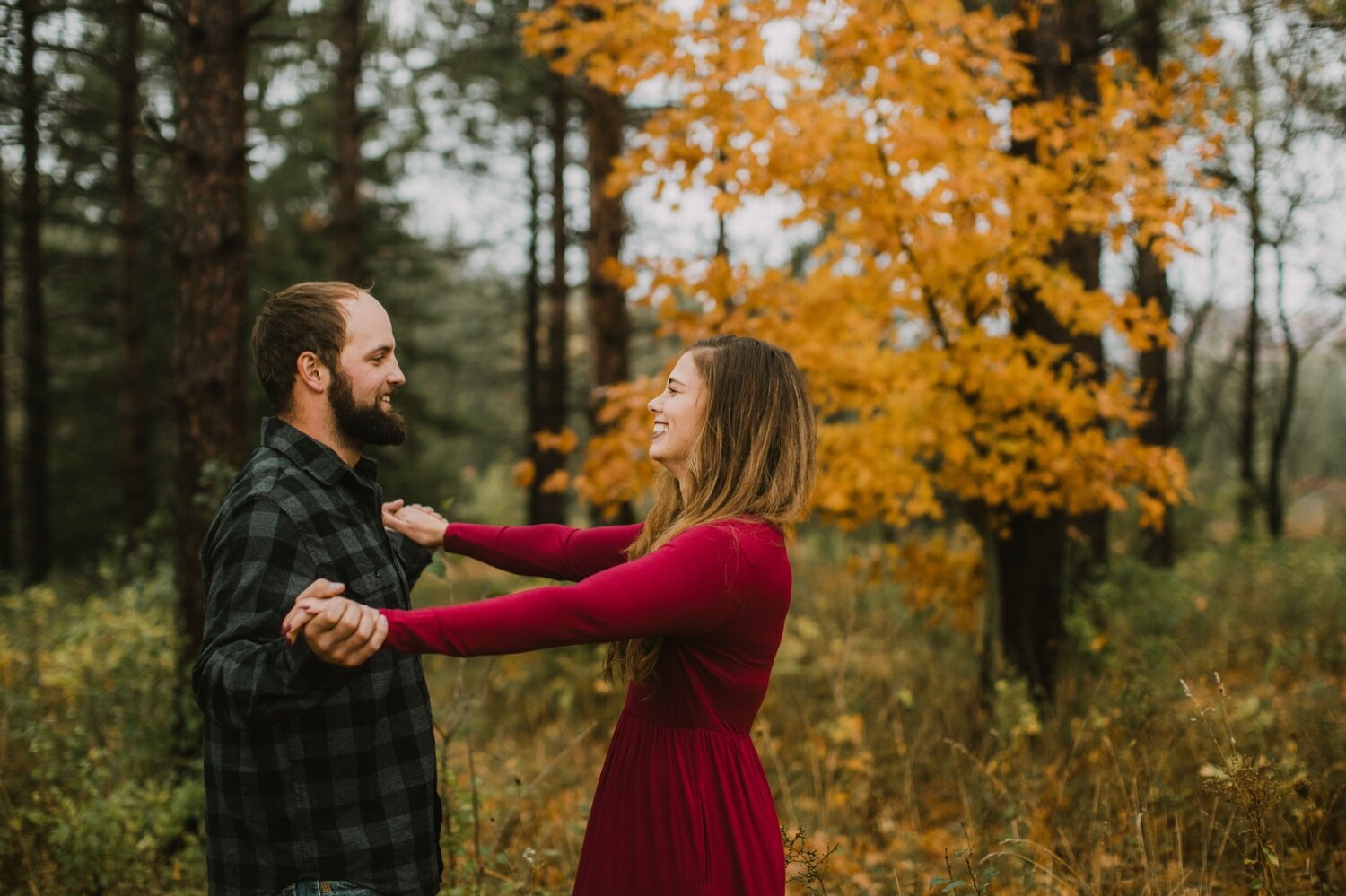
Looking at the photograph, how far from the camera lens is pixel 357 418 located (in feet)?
7.14

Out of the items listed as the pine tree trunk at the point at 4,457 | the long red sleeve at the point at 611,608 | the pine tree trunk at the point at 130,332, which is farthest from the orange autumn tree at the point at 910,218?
the pine tree trunk at the point at 4,457

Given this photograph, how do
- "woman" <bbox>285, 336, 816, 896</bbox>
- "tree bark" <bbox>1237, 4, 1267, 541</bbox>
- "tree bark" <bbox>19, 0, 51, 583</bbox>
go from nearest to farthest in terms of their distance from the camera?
"woman" <bbox>285, 336, 816, 896</bbox> < "tree bark" <bbox>19, 0, 51, 583</bbox> < "tree bark" <bbox>1237, 4, 1267, 541</bbox>

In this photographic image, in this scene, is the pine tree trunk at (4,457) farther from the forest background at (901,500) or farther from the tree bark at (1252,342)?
the tree bark at (1252,342)

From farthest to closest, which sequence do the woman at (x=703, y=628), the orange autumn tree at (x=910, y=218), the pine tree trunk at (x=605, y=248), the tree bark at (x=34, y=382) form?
the tree bark at (x=34, y=382) → the pine tree trunk at (x=605, y=248) → the orange autumn tree at (x=910, y=218) → the woman at (x=703, y=628)

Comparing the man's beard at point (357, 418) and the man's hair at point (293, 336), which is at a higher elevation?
the man's hair at point (293, 336)

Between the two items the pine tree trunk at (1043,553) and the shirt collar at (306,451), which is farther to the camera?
the pine tree trunk at (1043,553)

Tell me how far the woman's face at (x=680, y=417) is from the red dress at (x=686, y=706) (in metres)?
0.26

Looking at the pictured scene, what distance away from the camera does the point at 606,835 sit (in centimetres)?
209

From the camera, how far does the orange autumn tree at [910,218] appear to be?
175 inches

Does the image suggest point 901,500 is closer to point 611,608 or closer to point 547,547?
point 547,547

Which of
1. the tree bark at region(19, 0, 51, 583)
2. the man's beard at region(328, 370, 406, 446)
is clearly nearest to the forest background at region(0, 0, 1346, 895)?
the man's beard at region(328, 370, 406, 446)

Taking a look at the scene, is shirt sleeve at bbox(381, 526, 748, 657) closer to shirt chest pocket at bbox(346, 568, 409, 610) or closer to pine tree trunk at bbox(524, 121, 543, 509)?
shirt chest pocket at bbox(346, 568, 409, 610)

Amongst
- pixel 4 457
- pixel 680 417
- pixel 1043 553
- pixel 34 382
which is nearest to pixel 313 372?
pixel 680 417

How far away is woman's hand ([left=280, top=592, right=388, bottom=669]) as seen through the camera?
1.62 m
